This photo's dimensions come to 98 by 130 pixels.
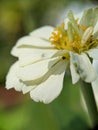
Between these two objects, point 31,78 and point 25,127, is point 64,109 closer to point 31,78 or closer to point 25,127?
point 25,127

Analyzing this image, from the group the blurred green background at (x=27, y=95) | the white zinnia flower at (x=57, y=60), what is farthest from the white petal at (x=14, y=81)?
the blurred green background at (x=27, y=95)

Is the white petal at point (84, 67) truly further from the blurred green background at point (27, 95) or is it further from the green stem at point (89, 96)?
the blurred green background at point (27, 95)

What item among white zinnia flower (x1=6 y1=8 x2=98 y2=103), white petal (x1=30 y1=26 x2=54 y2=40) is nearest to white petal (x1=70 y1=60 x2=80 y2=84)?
white zinnia flower (x1=6 y1=8 x2=98 y2=103)

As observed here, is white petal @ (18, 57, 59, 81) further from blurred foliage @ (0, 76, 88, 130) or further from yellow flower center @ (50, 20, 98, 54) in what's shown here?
blurred foliage @ (0, 76, 88, 130)

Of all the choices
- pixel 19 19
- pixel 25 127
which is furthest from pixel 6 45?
pixel 25 127

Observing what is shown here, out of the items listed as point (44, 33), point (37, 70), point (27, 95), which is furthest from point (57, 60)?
point (27, 95)

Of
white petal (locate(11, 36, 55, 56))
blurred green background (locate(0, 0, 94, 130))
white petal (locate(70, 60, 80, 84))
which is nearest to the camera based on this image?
white petal (locate(70, 60, 80, 84))
